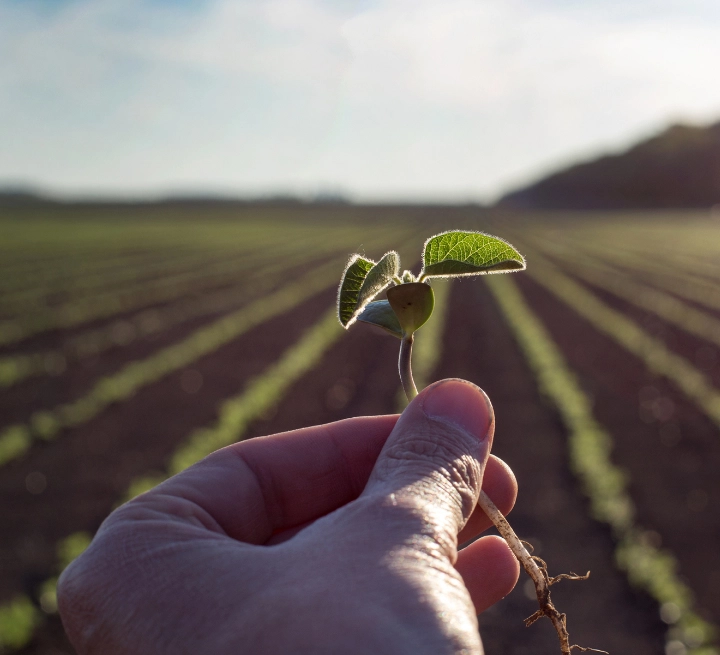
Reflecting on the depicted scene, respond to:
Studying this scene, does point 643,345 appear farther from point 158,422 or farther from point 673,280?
point 673,280

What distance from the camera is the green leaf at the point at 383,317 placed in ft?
4.52

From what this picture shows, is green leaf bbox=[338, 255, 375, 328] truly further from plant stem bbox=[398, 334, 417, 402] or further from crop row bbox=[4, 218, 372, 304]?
crop row bbox=[4, 218, 372, 304]

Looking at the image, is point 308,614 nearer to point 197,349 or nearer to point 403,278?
point 403,278

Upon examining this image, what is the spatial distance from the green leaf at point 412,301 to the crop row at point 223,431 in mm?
→ 3705

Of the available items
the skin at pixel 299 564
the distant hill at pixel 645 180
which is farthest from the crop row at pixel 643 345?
the distant hill at pixel 645 180

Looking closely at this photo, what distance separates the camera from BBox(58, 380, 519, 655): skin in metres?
1.07

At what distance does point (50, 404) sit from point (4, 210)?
219ft

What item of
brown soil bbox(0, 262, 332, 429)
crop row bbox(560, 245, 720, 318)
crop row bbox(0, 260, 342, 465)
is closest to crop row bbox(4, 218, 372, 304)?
brown soil bbox(0, 262, 332, 429)

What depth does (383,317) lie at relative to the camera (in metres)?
1.39

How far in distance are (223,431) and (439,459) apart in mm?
5337

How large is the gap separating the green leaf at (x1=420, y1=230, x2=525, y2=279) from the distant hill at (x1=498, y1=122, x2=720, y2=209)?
74.1 metres

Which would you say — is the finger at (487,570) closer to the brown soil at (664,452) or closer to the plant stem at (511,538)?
the plant stem at (511,538)

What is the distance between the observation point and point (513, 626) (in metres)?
Result: 4.09

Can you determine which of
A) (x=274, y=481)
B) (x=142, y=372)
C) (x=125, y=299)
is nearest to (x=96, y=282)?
(x=125, y=299)
